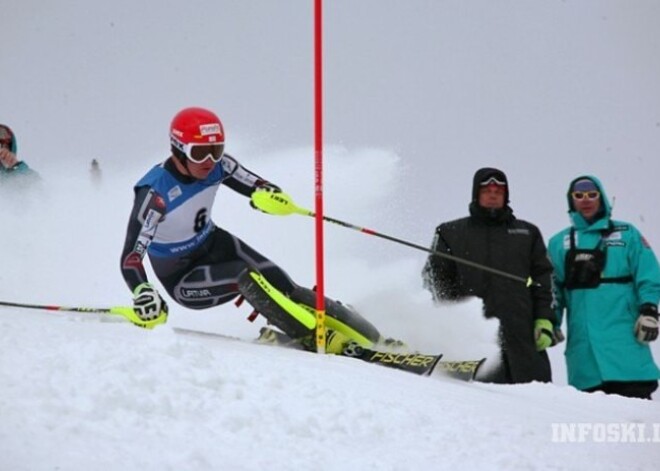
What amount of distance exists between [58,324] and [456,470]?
2.14 m

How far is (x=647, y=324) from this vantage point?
5.40m

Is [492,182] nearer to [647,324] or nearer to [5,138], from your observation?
[647,324]

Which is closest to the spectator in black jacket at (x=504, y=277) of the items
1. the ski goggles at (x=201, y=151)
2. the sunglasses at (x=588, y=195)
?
the sunglasses at (x=588, y=195)

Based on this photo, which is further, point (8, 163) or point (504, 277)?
point (8, 163)

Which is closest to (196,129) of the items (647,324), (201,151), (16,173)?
(201,151)

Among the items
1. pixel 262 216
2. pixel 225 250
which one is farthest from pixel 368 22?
pixel 225 250

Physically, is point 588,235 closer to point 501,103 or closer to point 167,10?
point 501,103

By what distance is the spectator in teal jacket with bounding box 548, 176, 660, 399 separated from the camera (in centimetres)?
548

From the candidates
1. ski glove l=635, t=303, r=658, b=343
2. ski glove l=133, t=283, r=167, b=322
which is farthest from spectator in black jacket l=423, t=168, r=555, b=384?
ski glove l=133, t=283, r=167, b=322

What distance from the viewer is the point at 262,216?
1001 centimetres

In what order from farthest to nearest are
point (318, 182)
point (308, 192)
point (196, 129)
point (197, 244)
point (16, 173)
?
1. point (308, 192)
2. point (16, 173)
3. point (197, 244)
4. point (196, 129)
5. point (318, 182)

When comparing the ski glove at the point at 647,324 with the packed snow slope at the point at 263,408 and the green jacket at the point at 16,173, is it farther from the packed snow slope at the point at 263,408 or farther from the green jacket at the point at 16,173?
the green jacket at the point at 16,173

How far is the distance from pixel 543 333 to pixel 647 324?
60cm

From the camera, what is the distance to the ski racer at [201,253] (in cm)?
520
